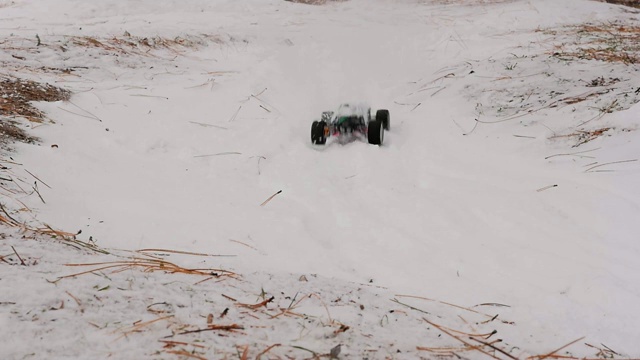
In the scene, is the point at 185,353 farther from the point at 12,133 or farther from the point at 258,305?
the point at 12,133

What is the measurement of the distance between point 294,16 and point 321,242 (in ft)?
27.4

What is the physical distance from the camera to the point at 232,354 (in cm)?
130

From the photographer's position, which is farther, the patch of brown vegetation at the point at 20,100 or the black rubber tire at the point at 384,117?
the black rubber tire at the point at 384,117

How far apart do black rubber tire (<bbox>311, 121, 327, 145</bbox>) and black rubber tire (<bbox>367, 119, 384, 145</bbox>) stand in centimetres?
50

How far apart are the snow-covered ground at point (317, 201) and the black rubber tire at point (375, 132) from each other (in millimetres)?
167

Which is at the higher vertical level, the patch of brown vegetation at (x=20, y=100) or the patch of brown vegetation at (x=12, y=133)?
the patch of brown vegetation at (x=20, y=100)

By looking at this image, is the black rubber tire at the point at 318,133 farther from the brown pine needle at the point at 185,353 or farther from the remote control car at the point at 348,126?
the brown pine needle at the point at 185,353

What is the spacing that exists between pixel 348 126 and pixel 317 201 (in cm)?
150

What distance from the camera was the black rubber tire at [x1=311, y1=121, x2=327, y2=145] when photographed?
4.40m

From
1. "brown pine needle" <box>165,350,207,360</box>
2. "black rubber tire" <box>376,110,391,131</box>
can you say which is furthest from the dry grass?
"brown pine needle" <box>165,350,207,360</box>

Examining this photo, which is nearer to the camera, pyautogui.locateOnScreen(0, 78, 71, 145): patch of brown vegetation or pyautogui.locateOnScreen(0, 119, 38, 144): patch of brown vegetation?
pyautogui.locateOnScreen(0, 119, 38, 144): patch of brown vegetation

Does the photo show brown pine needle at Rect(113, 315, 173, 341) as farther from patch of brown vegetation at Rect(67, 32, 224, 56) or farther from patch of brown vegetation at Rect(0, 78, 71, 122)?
patch of brown vegetation at Rect(67, 32, 224, 56)

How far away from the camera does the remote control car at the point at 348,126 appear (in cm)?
441

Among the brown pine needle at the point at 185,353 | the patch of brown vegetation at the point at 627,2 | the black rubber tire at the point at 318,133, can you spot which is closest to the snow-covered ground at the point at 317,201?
the brown pine needle at the point at 185,353
